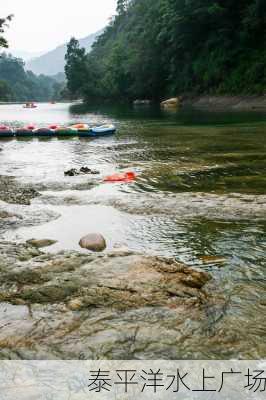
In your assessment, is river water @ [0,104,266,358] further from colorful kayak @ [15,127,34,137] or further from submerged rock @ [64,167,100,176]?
colorful kayak @ [15,127,34,137]

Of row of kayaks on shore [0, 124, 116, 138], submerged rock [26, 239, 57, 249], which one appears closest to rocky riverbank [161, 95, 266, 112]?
row of kayaks on shore [0, 124, 116, 138]

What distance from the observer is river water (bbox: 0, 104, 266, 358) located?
241 inches

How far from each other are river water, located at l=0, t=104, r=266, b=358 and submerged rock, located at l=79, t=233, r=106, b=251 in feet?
0.67

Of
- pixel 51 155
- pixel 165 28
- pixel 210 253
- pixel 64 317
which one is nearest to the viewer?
pixel 64 317

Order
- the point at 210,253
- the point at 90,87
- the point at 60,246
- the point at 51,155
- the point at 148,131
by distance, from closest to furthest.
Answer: the point at 210,253, the point at 60,246, the point at 51,155, the point at 148,131, the point at 90,87

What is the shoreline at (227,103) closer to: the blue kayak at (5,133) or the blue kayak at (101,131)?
the blue kayak at (101,131)

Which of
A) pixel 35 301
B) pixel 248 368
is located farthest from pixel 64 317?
pixel 248 368

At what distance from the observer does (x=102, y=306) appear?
582 centimetres

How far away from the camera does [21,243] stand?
27.5 feet

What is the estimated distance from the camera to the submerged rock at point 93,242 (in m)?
8.36

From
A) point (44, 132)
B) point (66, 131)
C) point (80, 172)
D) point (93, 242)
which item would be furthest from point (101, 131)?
point (93, 242)

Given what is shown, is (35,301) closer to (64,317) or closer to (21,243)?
(64,317)

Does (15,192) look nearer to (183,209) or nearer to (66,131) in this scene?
(183,209)

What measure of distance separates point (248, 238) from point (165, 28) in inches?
2339
